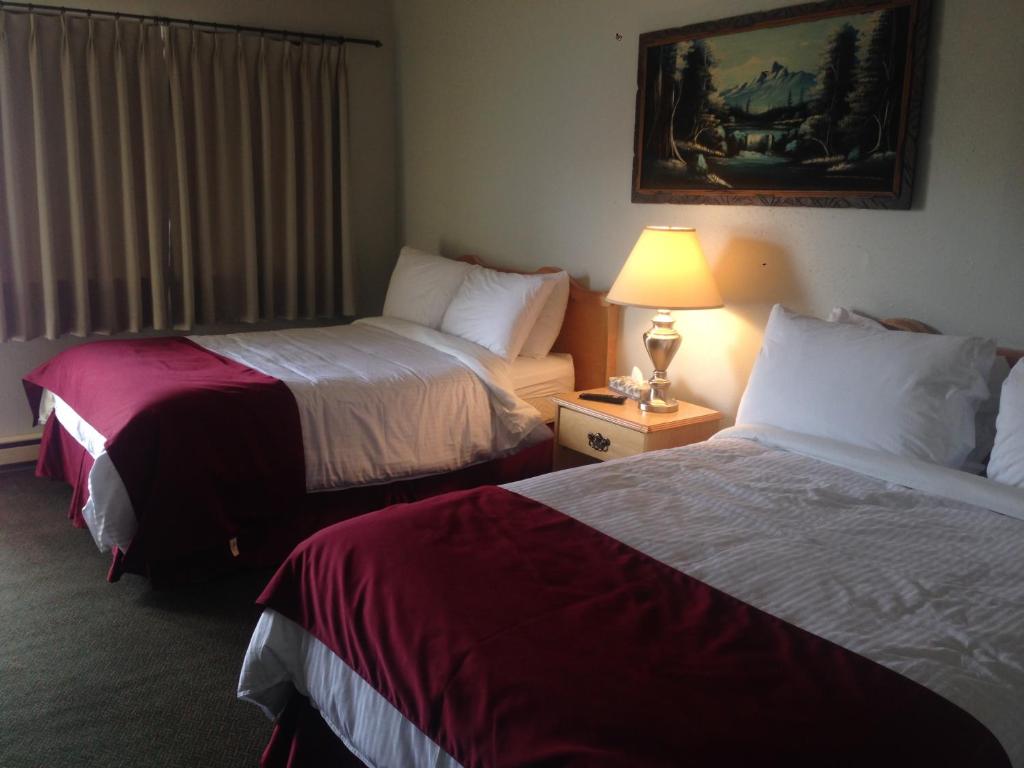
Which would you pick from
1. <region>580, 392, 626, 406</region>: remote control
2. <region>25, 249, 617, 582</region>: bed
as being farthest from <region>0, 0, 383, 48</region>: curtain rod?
<region>580, 392, 626, 406</region>: remote control

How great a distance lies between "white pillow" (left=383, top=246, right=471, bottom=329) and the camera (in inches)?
158

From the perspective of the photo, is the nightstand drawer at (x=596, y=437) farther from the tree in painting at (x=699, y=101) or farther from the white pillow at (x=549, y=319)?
the tree in painting at (x=699, y=101)

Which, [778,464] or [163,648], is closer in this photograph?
[778,464]

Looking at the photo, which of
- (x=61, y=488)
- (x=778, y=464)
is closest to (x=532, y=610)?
(x=778, y=464)

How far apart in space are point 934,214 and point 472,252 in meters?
2.39

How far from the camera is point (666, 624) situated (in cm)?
142

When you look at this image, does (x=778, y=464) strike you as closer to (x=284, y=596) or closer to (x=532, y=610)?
(x=532, y=610)

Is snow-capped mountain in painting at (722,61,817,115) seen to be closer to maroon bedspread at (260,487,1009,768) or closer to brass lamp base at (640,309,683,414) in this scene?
brass lamp base at (640,309,683,414)

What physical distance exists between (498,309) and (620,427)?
87 cm

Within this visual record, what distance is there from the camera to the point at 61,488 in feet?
12.3

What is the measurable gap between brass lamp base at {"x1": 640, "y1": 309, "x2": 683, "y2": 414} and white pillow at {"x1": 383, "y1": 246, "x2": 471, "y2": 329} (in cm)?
118

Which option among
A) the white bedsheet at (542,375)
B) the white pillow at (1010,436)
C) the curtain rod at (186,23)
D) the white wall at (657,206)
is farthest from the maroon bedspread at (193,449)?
the white pillow at (1010,436)

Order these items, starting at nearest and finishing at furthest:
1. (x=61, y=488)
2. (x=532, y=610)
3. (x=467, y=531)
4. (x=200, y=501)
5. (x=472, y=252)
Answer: (x=532, y=610), (x=467, y=531), (x=200, y=501), (x=61, y=488), (x=472, y=252)

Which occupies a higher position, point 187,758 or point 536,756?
point 536,756
